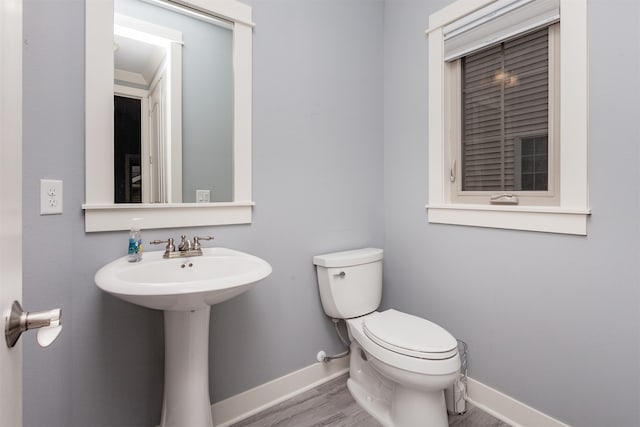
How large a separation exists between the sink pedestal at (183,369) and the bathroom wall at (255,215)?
8.3 inches

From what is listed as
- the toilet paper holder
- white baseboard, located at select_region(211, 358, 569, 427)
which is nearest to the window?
white baseboard, located at select_region(211, 358, 569, 427)

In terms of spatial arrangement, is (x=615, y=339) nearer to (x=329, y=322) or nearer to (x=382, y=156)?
(x=329, y=322)

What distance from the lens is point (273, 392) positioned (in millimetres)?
1764

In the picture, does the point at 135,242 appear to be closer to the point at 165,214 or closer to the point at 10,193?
the point at 165,214

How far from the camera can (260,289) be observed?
1725mm

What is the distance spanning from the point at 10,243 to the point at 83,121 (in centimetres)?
102

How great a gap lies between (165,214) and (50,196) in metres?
0.39

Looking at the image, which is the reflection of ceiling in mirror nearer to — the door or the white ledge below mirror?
the white ledge below mirror

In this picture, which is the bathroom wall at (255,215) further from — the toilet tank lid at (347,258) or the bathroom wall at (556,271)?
the bathroom wall at (556,271)

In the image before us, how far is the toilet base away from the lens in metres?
1.43

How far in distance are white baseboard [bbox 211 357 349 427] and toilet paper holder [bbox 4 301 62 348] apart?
4.17ft

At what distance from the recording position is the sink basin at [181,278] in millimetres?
980

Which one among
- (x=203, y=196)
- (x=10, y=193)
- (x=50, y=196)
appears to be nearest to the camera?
(x=10, y=193)

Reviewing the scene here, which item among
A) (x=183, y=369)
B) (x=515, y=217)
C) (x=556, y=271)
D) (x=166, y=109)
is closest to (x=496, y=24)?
(x=515, y=217)
